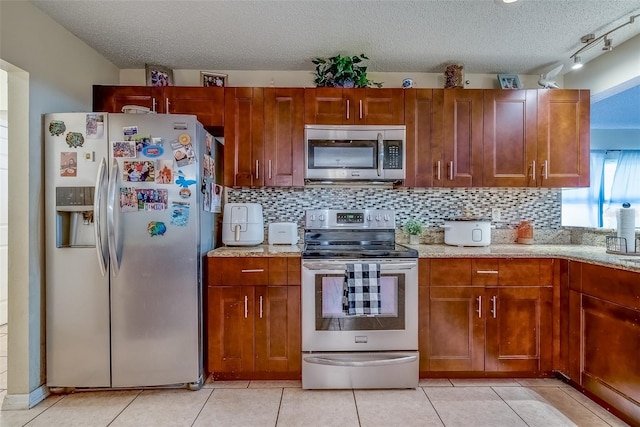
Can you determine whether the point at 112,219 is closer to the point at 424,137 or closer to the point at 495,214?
the point at 424,137

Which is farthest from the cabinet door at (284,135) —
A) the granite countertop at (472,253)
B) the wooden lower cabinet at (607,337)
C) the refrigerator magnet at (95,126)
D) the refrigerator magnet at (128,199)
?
the wooden lower cabinet at (607,337)

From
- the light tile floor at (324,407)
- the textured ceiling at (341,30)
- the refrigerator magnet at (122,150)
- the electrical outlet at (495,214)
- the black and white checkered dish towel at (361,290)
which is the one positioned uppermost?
the textured ceiling at (341,30)

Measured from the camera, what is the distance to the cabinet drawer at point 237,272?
2375 mm

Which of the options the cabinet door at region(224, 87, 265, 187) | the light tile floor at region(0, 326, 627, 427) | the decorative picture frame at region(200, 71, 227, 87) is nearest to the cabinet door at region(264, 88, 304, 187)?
the cabinet door at region(224, 87, 265, 187)

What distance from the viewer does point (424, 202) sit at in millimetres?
3064

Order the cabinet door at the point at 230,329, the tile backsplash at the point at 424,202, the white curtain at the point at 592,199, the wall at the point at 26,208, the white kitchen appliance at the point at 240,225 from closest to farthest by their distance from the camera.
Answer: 1. the wall at the point at 26,208
2. the cabinet door at the point at 230,329
3. the white kitchen appliance at the point at 240,225
4. the tile backsplash at the point at 424,202
5. the white curtain at the point at 592,199

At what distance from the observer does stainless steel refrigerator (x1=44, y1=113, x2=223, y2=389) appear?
7.04ft

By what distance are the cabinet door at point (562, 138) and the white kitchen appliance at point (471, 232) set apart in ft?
1.94

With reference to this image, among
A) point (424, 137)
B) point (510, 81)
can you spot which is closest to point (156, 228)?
point (424, 137)

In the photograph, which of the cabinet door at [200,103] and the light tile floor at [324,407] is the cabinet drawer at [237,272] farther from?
the cabinet door at [200,103]

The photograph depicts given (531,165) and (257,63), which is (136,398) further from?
(531,165)

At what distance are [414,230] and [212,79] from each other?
2.08 metres

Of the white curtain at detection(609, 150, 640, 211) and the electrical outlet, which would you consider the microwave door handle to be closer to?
the electrical outlet

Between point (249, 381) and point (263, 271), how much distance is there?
2.55ft
